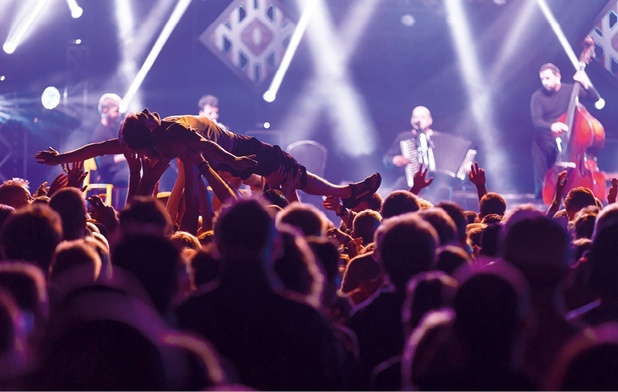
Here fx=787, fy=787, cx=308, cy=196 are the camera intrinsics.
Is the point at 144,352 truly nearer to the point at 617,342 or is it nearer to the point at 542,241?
the point at 617,342

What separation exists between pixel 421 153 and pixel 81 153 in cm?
891

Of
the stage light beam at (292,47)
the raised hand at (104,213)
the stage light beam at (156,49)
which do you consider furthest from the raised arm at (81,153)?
the stage light beam at (292,47)

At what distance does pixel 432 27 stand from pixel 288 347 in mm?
12868

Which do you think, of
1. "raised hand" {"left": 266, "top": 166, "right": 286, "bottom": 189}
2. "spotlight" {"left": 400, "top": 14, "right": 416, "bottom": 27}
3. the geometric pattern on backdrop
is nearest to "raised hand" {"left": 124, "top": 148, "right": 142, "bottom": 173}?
"raised hand" {"left": 266, "top": 166, "right": 286, "bottom": 189}

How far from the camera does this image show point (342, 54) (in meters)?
14.2

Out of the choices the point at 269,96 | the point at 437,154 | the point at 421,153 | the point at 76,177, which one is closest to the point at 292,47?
the point at 269,96

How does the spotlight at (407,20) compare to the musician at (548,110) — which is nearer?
the musician at (548,110)

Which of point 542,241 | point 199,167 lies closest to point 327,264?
point 542,241

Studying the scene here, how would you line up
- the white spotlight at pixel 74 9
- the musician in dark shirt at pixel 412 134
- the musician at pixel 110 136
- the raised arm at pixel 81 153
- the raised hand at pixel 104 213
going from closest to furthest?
the raised hand at pixel 104 213 < the raised arm at pixel 81 153 < the musician at pixel 110 136 < the white spotlight at pixel 74 9 < the musician in dark shirt at pixel 412 134

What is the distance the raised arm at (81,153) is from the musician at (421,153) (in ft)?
28.3

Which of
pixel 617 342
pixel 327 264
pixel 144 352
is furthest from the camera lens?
pixel 327 264

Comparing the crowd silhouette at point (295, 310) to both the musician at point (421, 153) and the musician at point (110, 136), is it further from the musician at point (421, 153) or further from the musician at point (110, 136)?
the musician at point (421, 153)

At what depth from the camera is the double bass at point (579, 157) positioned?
12.7 m

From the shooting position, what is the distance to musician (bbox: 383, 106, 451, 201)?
43.7 feet
